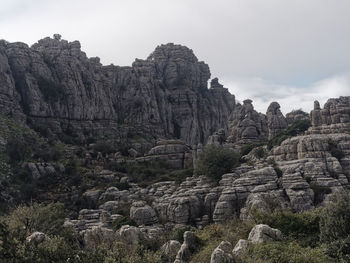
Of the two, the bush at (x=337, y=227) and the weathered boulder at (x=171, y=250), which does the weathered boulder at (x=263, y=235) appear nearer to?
the bush at (x=337, y=227)

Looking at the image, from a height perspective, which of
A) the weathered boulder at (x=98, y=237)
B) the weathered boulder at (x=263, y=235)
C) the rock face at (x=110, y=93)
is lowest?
the weathered boulder at (x=98, y=237)

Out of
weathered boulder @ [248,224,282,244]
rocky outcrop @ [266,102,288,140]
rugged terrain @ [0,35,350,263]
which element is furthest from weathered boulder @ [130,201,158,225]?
rocky outcrop @ [266,102,288,140]

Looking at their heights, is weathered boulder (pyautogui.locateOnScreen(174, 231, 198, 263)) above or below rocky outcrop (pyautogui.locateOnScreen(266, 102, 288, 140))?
below

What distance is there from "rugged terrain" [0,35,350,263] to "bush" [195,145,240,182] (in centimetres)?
101

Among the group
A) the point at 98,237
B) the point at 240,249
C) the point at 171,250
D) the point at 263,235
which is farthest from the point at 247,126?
the point at 240,249

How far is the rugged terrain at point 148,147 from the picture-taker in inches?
2475

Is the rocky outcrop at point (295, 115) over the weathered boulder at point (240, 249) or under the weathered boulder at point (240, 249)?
over

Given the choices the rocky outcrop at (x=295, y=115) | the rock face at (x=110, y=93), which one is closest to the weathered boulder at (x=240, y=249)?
the rocky outcrop at (x=295, y=115)

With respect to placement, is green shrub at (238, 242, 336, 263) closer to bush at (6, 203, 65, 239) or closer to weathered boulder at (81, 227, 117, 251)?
weathered boulder at (81, 227, 117, 251)

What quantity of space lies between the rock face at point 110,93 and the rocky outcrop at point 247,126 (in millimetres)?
38785

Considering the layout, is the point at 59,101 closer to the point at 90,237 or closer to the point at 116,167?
the point at 116,167

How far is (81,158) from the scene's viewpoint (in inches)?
4370

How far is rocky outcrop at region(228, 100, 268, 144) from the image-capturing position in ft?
340

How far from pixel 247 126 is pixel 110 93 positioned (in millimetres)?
54699
